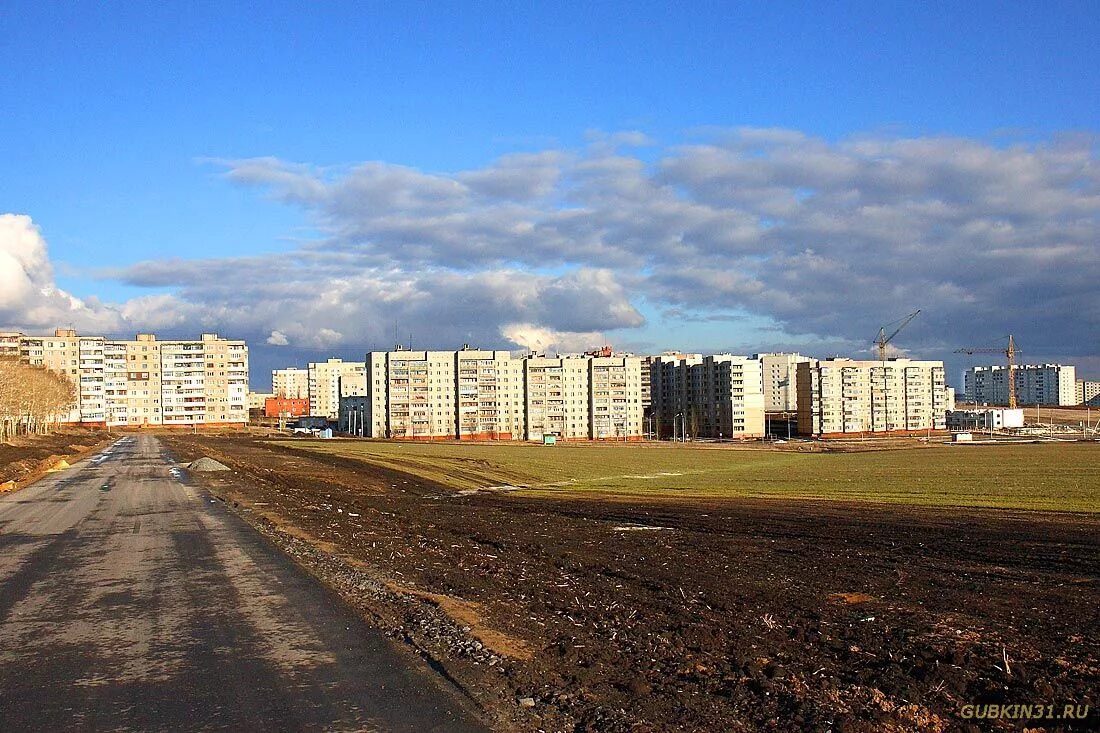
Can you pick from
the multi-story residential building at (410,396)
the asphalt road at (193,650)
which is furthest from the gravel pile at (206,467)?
the multi-story residential building at (410,396)

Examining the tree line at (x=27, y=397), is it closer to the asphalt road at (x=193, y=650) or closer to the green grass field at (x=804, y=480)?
the green grass field at (x=804, y=480)

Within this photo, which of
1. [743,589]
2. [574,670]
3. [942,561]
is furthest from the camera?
[942,561]

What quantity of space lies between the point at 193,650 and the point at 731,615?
774cm

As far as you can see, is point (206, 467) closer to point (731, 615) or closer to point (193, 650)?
point (193, 650)

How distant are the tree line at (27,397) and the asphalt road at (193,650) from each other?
10140 centimetres

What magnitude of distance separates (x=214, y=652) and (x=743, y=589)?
362 inches

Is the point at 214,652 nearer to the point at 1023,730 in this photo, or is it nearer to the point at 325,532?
the point at 1023,730

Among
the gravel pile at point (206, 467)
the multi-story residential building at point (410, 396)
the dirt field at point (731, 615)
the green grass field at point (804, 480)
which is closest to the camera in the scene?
the dirt field at point (731, 615)

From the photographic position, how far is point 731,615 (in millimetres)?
13586

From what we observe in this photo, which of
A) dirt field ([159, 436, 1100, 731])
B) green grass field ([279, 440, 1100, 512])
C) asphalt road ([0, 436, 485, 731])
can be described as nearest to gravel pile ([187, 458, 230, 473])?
green grass field ([279, 440, 1100, 512])

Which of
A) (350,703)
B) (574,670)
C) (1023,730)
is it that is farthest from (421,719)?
(1023,730)

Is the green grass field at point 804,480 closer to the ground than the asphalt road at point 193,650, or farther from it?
closer to the ground

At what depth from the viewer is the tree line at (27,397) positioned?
353 feet

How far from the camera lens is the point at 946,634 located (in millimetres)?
12383
